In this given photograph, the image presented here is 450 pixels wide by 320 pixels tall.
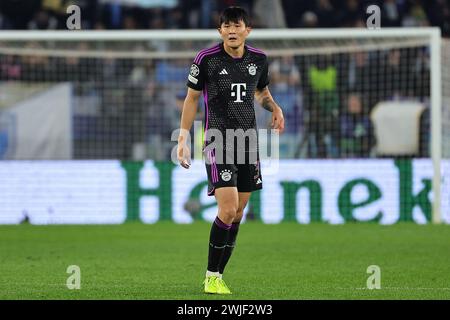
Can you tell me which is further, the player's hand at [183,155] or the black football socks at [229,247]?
the black football socks at [229,247]

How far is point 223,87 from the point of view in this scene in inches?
347

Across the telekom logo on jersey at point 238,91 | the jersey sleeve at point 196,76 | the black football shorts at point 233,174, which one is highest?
the jersey sleeve at point 196,76

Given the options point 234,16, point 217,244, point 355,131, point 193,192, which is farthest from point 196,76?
point 355,131

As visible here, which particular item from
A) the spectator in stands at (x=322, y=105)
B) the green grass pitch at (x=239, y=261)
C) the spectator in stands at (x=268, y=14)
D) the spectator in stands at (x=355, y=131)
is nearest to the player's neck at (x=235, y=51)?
the green grass pitch at (x=239, y=261)

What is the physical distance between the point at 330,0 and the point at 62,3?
5225mm

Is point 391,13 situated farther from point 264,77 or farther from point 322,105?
point 264,77

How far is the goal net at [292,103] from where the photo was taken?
17.8 metres

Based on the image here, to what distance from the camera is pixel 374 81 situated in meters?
20.4

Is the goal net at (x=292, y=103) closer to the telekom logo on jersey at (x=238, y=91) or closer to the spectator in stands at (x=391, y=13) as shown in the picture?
the spectator in stands at (x=391, y=13)

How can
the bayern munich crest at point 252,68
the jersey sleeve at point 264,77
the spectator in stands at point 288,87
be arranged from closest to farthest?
the bayern munich crest at point 252,68, the jersey sleeve at point 264,77, the spectator in stands at point 288,87

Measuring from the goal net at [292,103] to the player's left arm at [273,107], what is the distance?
28.5ft

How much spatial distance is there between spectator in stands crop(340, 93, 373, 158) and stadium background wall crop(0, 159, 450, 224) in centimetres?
190

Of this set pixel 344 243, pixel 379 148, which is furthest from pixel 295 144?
pixel 344 243
